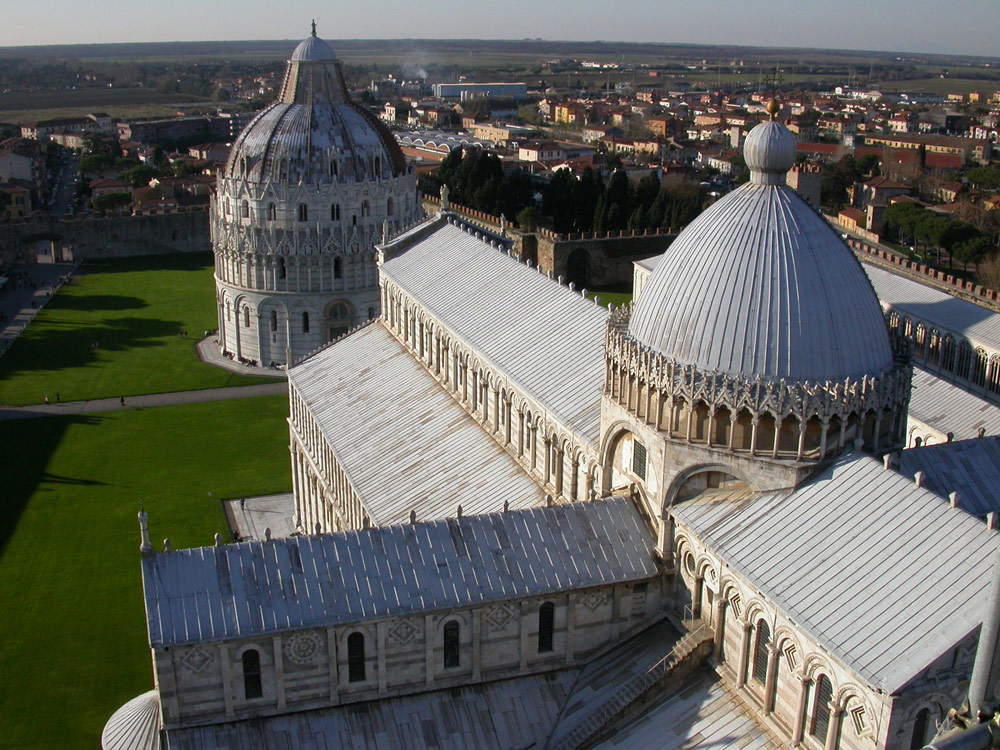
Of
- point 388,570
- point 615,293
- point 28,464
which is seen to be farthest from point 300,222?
point 388,570

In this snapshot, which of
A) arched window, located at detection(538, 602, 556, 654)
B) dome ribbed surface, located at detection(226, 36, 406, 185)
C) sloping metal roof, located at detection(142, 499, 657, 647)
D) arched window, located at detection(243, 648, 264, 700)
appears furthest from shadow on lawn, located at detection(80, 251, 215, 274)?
arched window, located at detection(538, 602, 556, 654)

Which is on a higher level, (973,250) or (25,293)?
(973,250)

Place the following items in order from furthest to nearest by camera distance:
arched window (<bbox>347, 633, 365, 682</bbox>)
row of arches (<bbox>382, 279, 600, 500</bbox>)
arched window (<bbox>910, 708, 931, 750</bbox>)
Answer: row of arches (<bbox>382, 279, 600, 500</bbox>) < arched window (<bbox>347, 633, 365, 682</bbox>) < arched window (<bbox>910, 708, 931, 750</bbox>)

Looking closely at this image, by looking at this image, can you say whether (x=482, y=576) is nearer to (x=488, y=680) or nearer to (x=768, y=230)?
(x=488, y=680)

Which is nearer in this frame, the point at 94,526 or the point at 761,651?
the point at 761,651

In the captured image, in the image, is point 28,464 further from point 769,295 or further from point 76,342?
point 769,295

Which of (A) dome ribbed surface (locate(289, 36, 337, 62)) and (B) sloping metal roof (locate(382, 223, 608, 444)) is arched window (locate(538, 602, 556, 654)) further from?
(A) dome ribbed surface (locate(289, 36, 337, 62))

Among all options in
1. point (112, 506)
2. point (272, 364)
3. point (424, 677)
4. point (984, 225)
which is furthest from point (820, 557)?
point (984, 225)
